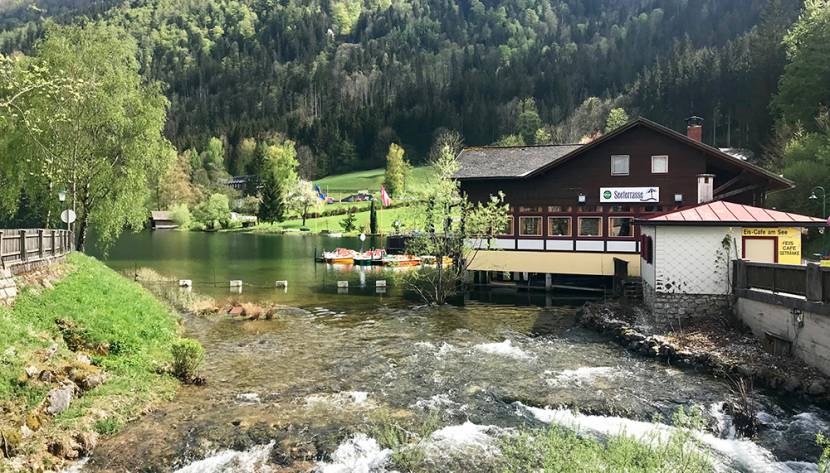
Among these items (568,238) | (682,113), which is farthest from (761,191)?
(682,113)

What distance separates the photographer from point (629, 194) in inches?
1310

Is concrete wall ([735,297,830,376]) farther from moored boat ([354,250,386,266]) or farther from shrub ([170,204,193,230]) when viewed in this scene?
shrub ([170,204,193,230])

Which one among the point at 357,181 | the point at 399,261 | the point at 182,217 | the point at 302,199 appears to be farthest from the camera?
the point at 357,181

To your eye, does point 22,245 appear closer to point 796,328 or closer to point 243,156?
point 796,328

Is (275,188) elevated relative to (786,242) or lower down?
elevated

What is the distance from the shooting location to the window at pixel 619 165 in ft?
110

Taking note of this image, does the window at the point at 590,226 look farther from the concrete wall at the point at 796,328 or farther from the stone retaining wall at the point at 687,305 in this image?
the concrete wall at the point at 796,328

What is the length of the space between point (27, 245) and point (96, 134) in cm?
1676

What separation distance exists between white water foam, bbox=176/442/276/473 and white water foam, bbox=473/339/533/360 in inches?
396

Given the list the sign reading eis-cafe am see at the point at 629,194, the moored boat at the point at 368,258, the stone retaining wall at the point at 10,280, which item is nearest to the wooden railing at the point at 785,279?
the sign reading eis-cafe am see at the point at 629,194

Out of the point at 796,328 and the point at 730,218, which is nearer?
the point at 796,328

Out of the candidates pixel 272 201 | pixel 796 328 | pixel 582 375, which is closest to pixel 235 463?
pixel 582 375

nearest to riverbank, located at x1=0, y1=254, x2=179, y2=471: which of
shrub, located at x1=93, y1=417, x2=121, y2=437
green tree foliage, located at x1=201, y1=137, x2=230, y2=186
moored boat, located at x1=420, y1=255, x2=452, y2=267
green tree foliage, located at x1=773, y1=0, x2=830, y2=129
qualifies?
shrub, located at x1=93, y1=417, x2=121, y2=437

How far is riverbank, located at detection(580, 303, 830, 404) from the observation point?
49.0ft
